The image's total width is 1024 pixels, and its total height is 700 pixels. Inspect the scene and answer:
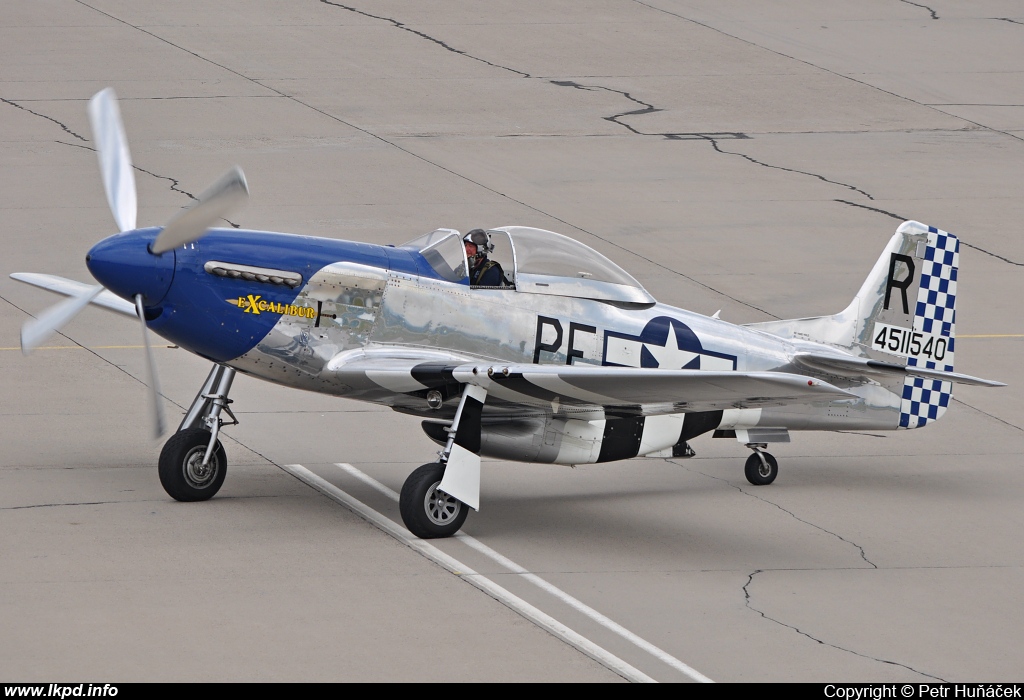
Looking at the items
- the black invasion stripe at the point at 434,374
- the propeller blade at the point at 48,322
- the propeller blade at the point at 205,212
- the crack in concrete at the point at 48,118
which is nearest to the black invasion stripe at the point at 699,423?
the black invasion stripe at the point at 434,374

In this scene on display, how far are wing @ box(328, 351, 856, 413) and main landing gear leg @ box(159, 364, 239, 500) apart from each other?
1134 mm

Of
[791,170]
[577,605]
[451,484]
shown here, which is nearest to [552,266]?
[451,484]

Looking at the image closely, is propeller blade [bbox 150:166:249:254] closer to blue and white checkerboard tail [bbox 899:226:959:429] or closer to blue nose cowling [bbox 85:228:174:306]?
blue nose cowling [bbox 85:228:174:306]

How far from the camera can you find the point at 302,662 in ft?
28.5

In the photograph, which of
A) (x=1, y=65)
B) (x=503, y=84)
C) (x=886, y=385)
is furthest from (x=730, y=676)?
(x=1, y=65)

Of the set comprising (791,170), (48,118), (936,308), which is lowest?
(48,118)

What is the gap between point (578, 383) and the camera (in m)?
10.7

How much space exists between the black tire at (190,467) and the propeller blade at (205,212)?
1.66 metres

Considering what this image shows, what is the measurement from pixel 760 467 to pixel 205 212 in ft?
17.6

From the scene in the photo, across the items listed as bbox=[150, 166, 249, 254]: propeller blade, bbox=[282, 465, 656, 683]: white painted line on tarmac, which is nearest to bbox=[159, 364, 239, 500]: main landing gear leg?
bbox=[282, 465, 656, 683]: white painted line on tarmac

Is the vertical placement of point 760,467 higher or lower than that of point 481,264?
lower

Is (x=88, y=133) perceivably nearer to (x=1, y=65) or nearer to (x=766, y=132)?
(x=1, y=65)

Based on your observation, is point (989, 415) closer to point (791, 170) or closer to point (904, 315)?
point (904, 315)

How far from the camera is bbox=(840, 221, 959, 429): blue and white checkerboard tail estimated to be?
13180mm
